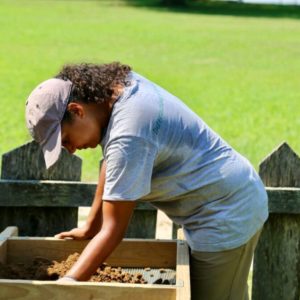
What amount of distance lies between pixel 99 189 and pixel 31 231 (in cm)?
89

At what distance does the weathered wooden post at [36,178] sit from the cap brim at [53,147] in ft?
3.97

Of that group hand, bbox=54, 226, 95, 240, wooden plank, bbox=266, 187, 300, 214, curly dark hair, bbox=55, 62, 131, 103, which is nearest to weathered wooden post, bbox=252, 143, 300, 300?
Answer: wooden plank, bbox=266, 187, 300, 214

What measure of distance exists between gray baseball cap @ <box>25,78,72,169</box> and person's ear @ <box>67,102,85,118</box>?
0.06 ft

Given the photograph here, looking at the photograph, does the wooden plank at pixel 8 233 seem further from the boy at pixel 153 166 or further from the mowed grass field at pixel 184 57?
the mowed grass field at pixel 184 57

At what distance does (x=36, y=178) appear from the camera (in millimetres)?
4621

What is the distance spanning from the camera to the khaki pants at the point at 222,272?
3.73m

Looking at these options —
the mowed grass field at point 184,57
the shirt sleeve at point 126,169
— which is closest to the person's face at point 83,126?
the shirt sleeve at point 126,169

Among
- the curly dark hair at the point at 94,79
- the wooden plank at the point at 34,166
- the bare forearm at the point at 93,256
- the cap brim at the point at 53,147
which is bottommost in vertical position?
the bare forearm at the point at 93,256

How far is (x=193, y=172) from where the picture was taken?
11.7 feet

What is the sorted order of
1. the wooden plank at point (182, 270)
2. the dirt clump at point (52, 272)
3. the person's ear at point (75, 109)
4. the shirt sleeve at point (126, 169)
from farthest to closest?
the dirt clump at point (52, 272)
the person's ear at point (75, 109)
the shirt sleeve at point (126, 169)
the wooden plank at point (182, 270)

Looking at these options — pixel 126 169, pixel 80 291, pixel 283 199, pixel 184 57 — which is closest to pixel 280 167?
pixel 283 199

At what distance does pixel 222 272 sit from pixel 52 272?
74cm

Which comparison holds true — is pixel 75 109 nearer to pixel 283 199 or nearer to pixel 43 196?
pixel 43 196

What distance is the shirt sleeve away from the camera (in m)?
3.18
